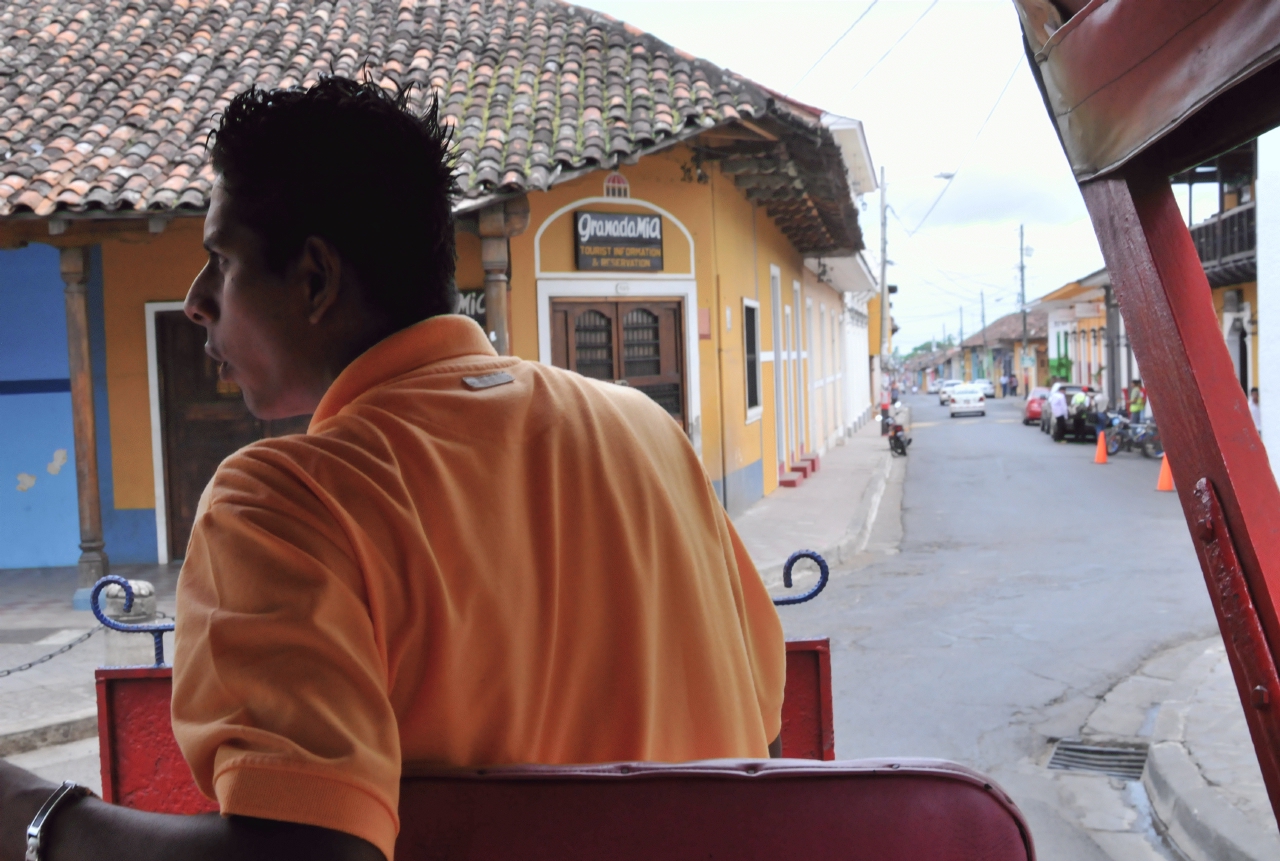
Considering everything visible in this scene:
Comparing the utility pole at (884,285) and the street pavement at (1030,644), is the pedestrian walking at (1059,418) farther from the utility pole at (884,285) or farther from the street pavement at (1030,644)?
the street pavement at (1030,644)

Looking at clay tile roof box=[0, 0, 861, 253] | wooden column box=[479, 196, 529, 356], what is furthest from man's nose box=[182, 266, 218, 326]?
wooden column box=[479, 196, 529, 356]

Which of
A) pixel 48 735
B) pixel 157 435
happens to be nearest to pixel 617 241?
pixel 157 435

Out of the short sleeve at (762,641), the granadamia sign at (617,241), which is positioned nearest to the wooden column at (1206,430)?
the short sleeve at (762,641)

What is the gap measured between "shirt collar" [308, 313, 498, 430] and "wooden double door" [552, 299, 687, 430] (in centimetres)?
918

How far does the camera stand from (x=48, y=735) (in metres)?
5.63

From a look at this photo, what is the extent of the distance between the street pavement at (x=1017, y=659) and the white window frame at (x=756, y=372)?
1187 mm

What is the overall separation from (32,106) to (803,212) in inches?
379

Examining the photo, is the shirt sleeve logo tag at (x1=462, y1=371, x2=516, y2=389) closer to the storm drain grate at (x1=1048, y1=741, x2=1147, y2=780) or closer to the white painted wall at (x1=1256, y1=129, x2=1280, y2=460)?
the storm drain grate at (x1=1048, y1=741, x2=1147, y2=780)

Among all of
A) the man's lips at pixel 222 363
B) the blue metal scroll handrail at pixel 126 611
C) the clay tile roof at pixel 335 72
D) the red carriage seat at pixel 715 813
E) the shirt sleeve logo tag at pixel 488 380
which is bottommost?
the blue metal scroll handrail at pixel 126 611

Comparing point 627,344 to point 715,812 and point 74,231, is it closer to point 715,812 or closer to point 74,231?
point 74,231

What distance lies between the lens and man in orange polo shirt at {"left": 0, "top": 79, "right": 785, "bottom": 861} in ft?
3.01

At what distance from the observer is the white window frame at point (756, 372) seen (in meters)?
13.5

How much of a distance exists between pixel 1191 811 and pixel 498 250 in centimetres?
653

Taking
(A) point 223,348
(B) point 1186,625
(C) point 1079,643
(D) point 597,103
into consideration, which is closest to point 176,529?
(D) point 597,103
